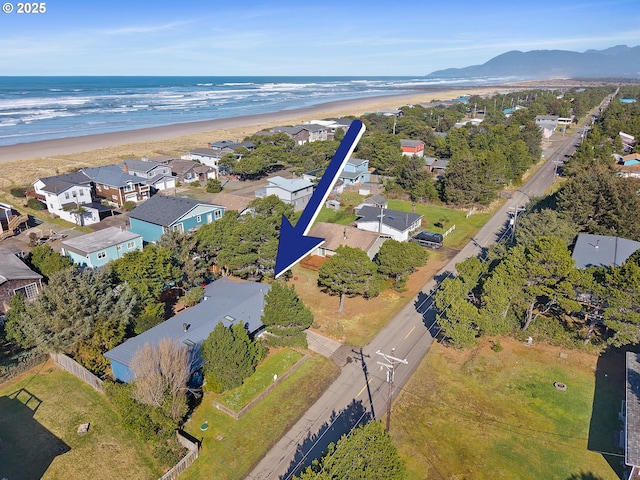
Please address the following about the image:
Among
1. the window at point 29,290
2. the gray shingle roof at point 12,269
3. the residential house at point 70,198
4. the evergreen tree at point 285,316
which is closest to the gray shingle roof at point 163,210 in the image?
the residential house at point 70,198

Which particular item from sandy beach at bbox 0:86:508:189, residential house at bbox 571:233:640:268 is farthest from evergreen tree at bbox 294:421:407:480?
sandy beach at bbox 0:86:508:189

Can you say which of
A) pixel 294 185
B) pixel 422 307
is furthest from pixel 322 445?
pixel 294 185

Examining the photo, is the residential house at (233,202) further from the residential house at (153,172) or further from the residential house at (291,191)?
the residential house at (153,172)

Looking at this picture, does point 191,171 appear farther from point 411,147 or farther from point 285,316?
point 285,316

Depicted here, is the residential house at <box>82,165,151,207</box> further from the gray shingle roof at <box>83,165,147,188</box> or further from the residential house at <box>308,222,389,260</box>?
the residential house at <box>308,222,389,260</box>

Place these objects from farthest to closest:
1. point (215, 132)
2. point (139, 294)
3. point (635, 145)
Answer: point (215, 132), point (635, 145), point (139, 294)

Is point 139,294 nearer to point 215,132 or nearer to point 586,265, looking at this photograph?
point 586,265

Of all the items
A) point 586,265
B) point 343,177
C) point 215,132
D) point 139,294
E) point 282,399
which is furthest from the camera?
point 215,132

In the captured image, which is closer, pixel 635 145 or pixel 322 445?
pixel 322 445
